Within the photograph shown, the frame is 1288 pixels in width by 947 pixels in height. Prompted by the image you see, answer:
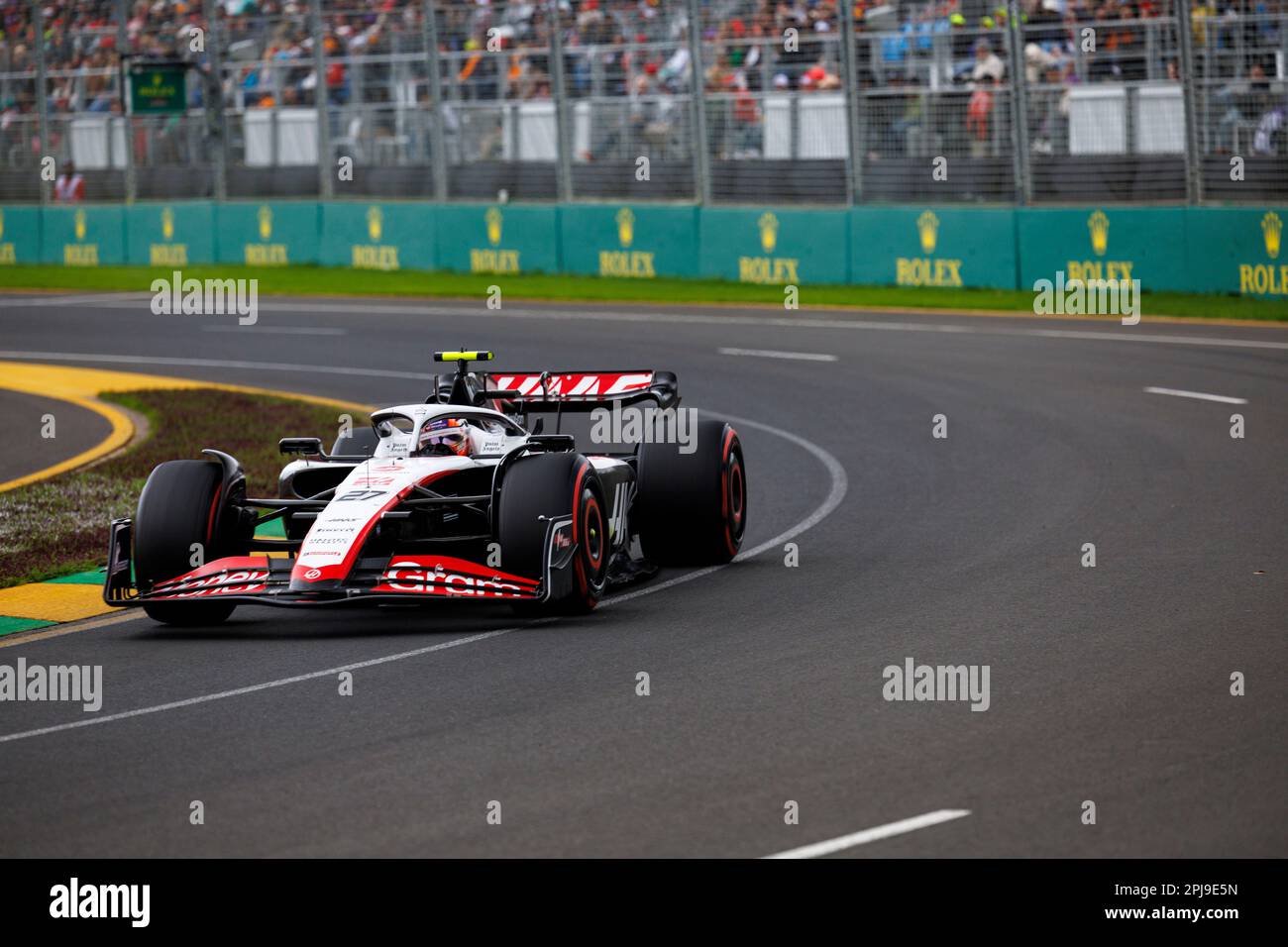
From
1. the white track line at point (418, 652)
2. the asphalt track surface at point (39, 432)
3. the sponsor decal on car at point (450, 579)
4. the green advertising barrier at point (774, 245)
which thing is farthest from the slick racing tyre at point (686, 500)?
the green advertising barrier at point (774, 245)

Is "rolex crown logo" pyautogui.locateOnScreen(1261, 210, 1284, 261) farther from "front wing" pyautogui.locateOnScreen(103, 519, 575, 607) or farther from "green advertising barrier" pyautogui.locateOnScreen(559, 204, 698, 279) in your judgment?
"front wing" pyautogui.locateOnScreen(103, 519, 575, 607)

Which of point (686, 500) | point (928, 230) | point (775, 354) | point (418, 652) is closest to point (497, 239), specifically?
point (928, 230)

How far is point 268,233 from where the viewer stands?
114ft

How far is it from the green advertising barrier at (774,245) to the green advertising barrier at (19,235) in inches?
608

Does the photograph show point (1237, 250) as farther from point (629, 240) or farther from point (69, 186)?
point (69, 186)

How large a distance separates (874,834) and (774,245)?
883 inches

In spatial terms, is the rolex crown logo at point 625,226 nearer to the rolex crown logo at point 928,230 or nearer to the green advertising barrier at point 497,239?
the green advertising barrier at point 497,239

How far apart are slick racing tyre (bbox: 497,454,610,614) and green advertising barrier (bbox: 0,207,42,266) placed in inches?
1174

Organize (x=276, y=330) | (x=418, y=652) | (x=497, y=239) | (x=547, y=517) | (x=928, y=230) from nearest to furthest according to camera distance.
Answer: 1. (x=418, y=652)
2. (x=547, y=517)
3. (x=276, y=330)
4. (x=928, y=230)
5. (x=497, y=239)

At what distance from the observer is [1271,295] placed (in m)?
23.7
